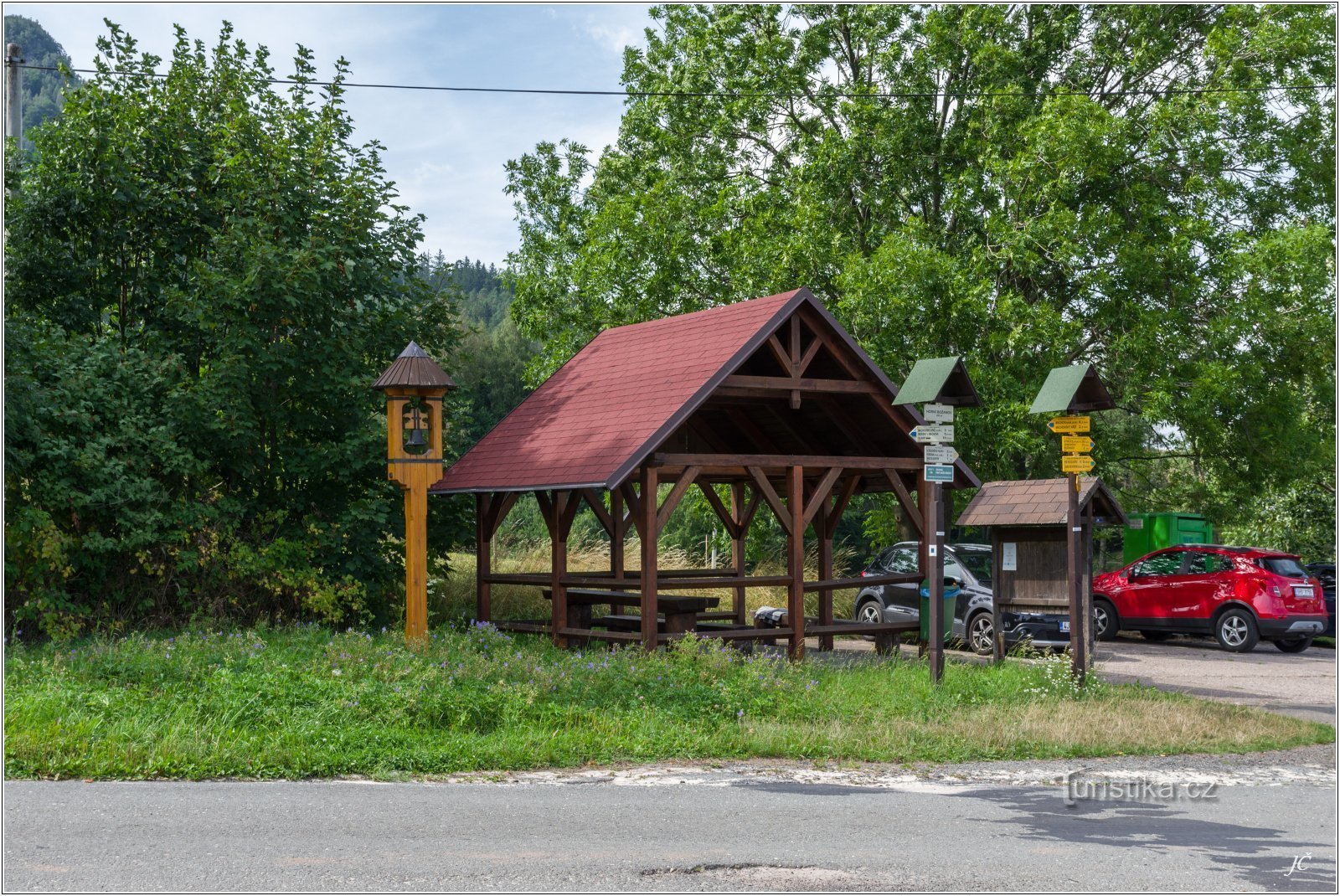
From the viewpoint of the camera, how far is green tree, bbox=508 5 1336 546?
75.4ft

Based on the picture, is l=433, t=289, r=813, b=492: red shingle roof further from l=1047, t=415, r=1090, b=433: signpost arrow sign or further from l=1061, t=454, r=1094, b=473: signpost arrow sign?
l=1061, t=454, r=1094, b=473: signpost arrow sign

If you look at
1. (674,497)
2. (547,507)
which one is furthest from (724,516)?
(674,497)

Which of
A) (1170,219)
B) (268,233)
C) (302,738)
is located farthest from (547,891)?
(1170,219)

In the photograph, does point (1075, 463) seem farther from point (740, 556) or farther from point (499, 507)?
Result: point (499, 507)

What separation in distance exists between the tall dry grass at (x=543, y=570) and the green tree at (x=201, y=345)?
8.27 ft

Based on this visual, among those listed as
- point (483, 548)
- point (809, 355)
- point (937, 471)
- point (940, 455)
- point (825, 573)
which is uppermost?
point (809, 355)

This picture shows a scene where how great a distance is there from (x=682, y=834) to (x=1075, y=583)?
24.1 ft

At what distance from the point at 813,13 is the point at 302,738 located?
Result: 74.4 feet

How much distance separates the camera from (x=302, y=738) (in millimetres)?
10188

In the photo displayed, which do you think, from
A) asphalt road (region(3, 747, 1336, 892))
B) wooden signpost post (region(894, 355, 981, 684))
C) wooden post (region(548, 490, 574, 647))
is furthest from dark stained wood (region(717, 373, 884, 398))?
asphalt road (region(3, 747, 1336, 892))

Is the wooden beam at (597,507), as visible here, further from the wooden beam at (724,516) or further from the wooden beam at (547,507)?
the wooden beam at (724,516)

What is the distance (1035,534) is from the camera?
15117mm

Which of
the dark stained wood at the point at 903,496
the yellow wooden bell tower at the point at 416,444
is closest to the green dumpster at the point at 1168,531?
the dark stained wood at the point at 903,496

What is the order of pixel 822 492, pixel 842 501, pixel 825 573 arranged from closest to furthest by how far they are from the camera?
1. pixel 822 492
2. pixel 842 501
3. pixel 825 573
